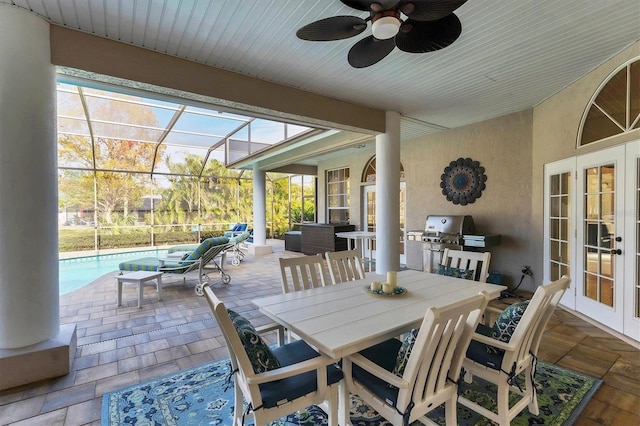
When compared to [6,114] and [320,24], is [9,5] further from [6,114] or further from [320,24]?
[320,24]

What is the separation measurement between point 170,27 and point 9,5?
1099mm

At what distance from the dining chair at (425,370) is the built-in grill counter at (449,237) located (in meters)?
3.63

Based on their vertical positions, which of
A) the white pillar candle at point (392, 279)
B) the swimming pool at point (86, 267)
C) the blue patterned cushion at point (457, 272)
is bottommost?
the swimming pool at point (86, 267)

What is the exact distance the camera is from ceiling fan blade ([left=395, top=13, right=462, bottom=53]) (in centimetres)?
190

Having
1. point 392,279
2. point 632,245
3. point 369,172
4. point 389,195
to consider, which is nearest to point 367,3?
point 392,279

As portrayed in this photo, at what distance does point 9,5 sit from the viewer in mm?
2211

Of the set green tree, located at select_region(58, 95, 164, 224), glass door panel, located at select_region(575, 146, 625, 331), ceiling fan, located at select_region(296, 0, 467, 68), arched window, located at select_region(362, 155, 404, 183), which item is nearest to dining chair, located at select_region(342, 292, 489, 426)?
ceiling fan, located at select_region(296, 0, 467, 68)

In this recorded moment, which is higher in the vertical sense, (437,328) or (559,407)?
(437,328)

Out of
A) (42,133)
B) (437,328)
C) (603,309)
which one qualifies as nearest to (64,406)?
(42,133)

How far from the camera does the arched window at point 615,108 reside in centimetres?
296

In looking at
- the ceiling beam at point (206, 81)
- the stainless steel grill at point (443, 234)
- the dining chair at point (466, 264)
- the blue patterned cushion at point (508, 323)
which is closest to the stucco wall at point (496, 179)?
the stainless steel grill at point (443, 234)

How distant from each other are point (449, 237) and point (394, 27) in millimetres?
4025

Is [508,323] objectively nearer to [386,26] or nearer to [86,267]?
[386,26]

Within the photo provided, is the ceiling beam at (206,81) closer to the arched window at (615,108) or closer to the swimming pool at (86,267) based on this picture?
the arched window at (615,108)
